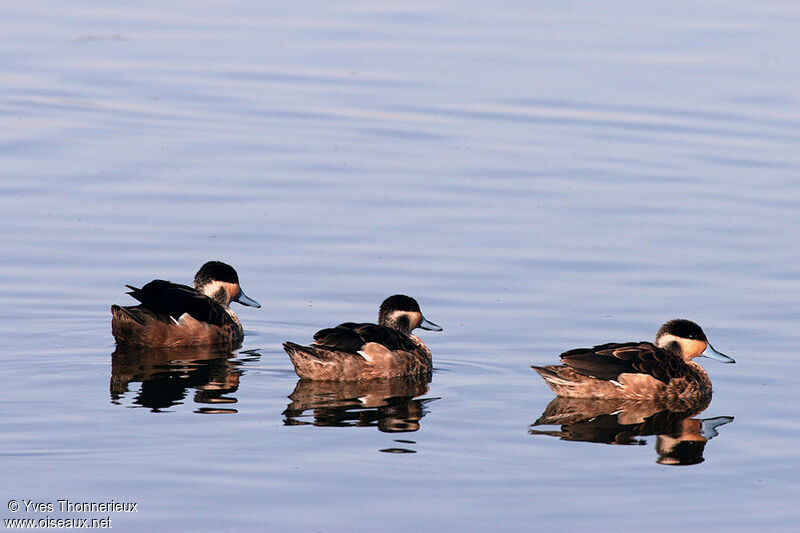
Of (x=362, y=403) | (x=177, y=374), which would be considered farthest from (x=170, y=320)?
(x=362, y=403)

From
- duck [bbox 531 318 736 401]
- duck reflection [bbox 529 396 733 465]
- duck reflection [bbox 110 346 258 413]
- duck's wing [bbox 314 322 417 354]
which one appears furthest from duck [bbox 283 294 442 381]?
duck reflection [bbox 529 396 733 465]

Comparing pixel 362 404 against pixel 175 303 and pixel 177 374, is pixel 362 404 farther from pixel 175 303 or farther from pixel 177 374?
pixel 175 303

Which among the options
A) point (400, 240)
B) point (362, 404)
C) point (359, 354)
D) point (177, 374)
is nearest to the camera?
point (362, 404)

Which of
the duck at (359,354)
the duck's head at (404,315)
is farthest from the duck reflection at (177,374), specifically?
the duck's head at (404,315)

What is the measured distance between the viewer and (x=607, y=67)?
1044 inches

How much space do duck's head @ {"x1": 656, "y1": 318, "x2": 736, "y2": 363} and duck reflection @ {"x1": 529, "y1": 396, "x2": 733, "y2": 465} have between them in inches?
19.4

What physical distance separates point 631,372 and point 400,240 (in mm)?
4928

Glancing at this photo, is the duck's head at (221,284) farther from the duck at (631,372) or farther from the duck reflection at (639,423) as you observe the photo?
the duck reflection at (639,423)

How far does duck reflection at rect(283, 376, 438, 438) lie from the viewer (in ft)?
40.3

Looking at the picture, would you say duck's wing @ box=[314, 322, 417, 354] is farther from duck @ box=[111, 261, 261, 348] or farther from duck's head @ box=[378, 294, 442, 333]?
duck @ box=[111, 261, 261, 348]

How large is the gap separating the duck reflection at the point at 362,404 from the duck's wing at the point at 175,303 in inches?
77.2

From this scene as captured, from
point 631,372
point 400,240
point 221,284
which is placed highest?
point 400,240

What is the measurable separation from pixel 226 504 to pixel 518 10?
23.0 metres

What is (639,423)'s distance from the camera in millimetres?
12805
